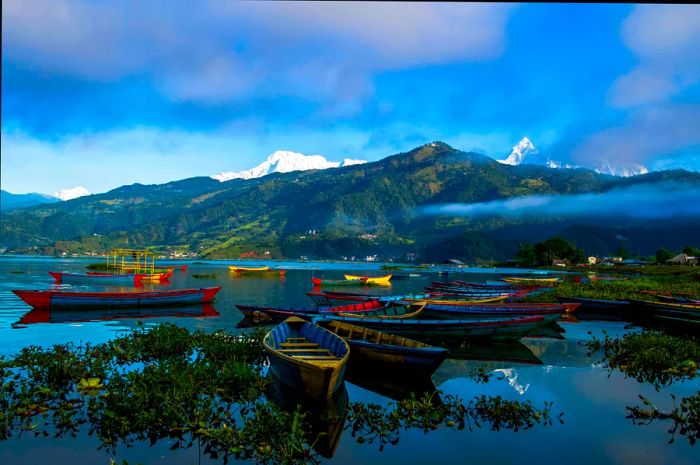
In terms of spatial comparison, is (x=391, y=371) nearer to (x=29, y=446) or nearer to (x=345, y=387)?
(x=345, y=387)

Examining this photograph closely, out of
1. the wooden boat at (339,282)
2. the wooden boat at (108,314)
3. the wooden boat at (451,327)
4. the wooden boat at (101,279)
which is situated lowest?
the wooden boat at (339,282)

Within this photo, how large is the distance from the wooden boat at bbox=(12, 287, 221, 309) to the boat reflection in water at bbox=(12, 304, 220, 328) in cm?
52

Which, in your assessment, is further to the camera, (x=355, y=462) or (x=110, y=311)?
(x=110, y=311)

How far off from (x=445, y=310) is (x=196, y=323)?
19.8 metres

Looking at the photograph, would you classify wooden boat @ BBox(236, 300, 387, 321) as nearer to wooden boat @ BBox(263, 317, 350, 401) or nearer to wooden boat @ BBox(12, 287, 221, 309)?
wooden boat @ BBox(263, 317, 350, 401)

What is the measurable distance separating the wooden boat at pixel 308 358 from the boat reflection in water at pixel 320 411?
16.4 inches

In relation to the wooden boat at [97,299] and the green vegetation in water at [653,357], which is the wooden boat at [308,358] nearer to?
the green vegetation in water at [653,357]

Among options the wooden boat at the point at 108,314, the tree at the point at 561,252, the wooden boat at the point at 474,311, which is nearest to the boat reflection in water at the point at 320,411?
the wooden boat at the point at 474,311

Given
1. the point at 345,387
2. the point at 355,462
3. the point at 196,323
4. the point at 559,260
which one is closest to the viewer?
the point at 355,462

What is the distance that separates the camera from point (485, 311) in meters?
34.2

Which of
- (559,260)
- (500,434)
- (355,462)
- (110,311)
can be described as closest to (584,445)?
(500,434)

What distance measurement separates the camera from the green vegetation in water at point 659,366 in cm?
1470

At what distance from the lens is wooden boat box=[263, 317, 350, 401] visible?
46.2 feet

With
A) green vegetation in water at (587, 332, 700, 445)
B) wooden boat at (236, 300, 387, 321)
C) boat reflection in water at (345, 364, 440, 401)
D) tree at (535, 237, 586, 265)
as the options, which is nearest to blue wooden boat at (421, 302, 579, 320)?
wooden boat at (236, 300, 387, 321)
